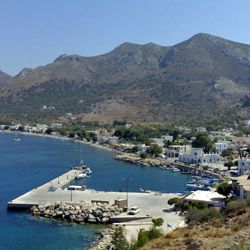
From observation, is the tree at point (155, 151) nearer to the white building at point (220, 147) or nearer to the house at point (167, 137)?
the white building at point (220, 147)

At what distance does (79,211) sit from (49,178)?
2038 cm

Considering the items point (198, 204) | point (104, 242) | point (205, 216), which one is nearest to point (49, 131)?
point (198, 204)

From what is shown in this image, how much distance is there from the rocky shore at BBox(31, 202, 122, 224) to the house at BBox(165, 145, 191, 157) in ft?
128

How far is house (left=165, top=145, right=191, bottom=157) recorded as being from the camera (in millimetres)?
77312

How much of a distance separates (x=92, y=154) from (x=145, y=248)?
2464 inches

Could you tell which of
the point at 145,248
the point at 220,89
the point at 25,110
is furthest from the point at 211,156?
the point at 25,110

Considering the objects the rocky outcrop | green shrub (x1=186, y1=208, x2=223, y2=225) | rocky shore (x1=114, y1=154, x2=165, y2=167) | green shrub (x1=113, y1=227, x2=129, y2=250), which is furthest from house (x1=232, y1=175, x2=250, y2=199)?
rocky shore (x1=114, y1=154, x2=165, y2=167)

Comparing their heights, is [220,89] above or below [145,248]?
above

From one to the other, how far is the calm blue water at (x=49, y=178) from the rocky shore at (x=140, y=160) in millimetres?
1451

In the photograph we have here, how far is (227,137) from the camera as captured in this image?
305 feet

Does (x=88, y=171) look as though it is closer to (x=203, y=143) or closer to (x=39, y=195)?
(x=39, y=195)

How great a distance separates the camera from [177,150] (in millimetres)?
78188

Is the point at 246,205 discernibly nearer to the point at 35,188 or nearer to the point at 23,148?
the point at 35,188

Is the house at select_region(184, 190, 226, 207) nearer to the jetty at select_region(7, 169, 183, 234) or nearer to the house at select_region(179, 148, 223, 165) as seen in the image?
the jetty at select_region(7, 169, 183, 234)
